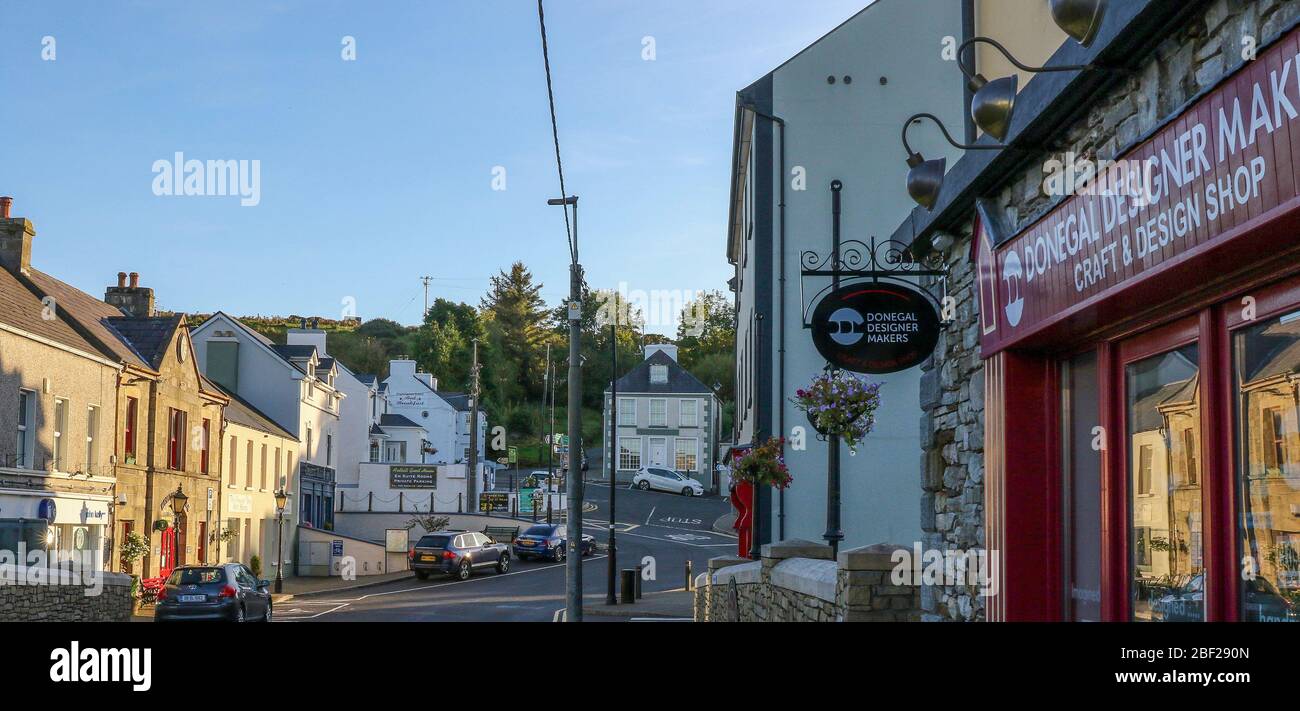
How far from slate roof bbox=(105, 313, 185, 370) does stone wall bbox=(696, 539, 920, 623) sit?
833 inches

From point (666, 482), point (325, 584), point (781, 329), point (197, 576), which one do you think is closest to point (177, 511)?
point (325, 584)

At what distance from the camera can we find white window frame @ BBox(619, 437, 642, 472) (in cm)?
7744

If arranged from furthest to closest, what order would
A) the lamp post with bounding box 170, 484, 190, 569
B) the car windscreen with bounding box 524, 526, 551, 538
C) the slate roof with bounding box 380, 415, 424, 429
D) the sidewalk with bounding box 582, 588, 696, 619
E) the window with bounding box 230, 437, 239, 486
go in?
the slate roof with bounding box 380, 415, 424, 429, the car windscreen with bounding box 524, 526, 551, 538, the window with bounding box 230, 437, 239, 486, the lamp post with bounding box 170, 484, 190, 569, the sidewalk with bounding box 582, 588, 696, 619

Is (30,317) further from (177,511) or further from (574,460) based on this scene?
(574,460)

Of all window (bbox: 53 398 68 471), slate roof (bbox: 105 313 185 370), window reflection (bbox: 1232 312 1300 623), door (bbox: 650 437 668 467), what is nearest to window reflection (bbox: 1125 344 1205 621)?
window reflection (bbox: 1232 312 1300 623)

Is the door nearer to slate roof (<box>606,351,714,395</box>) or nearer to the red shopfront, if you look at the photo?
slate roof (<box>606,351,714,395</box>)

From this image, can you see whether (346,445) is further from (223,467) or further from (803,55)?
(803,55)

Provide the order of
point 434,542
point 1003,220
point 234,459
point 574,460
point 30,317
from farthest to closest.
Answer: point 434,542 < point 234,459 < point 30,317 < point 574,460 < point 1003,220

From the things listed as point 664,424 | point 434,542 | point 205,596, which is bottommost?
point 434,542

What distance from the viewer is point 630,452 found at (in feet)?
255

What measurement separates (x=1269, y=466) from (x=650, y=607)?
24.8 metres

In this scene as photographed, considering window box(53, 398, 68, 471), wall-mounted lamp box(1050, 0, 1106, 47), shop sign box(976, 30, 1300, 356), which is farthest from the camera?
window box(53, 398, 68, 471)

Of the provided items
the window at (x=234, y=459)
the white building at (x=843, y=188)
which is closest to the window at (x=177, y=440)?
the window at (x=234, y=459)
